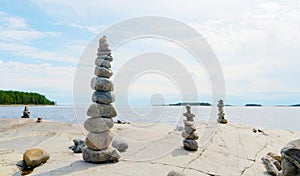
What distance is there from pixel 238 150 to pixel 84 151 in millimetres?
8466

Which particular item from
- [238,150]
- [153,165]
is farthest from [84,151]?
[238,150]

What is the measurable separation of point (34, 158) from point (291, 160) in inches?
336

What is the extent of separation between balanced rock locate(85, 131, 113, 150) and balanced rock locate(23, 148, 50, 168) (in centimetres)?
180

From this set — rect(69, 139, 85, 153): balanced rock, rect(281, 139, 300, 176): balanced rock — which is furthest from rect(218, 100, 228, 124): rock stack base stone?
rect(281, 139, 300, 176): balanced rock

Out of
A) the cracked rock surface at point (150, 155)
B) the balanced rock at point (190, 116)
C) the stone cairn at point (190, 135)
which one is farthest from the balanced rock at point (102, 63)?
the balanced rock at point (190, 116)

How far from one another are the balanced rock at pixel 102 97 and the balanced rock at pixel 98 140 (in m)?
1.25

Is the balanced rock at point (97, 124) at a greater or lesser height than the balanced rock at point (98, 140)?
greater

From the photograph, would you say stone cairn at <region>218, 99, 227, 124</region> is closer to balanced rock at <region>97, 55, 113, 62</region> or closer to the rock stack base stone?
the rock stack base stone

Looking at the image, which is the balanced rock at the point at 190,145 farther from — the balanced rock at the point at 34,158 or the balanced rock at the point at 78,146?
the balanced rock at the point at 34,158

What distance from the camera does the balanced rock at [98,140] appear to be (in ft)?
31.4

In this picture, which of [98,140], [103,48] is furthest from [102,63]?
[98,140]

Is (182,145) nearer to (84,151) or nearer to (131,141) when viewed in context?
(131,141)

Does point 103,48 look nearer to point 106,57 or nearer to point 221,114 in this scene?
point 106,57

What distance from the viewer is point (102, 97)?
10.1m
